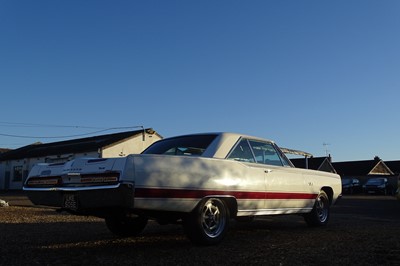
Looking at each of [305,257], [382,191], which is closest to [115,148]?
[382,191]

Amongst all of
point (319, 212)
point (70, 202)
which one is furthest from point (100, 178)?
point (319, 212)

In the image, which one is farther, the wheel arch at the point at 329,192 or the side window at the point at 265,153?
the wheel arch at the point at 329,192

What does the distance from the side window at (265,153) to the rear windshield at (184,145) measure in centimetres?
90

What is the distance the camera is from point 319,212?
891 cm

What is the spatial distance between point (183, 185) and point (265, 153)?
2372mm

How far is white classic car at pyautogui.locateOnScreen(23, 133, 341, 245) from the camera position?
5316 mm

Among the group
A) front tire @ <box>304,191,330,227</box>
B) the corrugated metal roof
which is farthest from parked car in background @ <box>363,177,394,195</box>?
front tire @ <box>304,191,330,227</box>

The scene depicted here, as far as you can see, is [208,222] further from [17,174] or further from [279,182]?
[17,174]

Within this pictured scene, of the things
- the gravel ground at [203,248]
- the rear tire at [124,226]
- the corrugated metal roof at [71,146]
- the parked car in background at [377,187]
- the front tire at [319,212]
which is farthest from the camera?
the parked car in background at [377,187]

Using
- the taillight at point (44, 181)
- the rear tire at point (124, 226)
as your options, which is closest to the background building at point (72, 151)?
the rear tire at point (124, 226)

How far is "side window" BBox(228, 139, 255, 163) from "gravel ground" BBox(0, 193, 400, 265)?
1.23 m

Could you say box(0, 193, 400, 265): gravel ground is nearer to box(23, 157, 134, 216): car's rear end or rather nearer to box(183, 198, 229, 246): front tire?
box(183, 198, 229, 246): front tire

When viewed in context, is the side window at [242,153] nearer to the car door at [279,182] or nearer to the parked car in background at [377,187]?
the car door at [279,182]

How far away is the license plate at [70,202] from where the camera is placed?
5.58 meters
